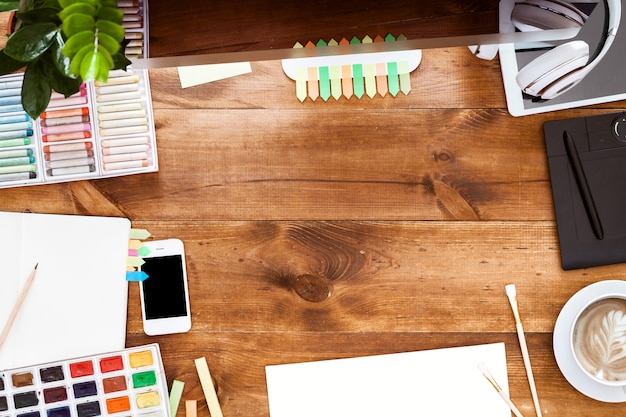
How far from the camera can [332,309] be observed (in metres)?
0.87

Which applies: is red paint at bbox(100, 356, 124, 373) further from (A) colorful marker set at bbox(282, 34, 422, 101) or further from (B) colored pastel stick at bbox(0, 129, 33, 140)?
(A) colorful marker set at bbox(282, 34, 422, 101)

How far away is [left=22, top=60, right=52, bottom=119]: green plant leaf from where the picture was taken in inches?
23.7

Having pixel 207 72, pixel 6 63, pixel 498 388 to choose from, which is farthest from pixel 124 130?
pixel 498 388

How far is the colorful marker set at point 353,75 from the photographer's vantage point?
2.79 feet

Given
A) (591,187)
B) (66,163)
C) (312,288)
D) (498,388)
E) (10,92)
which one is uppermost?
(10,92)

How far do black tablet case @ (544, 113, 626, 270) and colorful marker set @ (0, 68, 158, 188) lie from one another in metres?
0.56

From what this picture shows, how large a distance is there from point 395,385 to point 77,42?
617 millimetres

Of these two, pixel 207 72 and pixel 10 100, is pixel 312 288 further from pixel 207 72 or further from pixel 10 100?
pixel 10 100

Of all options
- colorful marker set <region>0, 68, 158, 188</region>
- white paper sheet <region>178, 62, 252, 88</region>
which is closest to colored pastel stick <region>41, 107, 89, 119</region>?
colorful marker set <region>0, 68, 158, 188</region>

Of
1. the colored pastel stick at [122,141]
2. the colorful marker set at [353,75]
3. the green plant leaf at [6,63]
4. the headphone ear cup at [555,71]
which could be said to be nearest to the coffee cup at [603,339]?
the headphone ear cup at [555,71]

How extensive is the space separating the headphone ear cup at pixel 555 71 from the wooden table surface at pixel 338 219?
2.7 inches

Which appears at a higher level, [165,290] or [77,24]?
[77,24]

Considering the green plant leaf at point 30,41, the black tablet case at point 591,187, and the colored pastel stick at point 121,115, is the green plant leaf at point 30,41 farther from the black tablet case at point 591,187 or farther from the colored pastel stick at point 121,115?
the black tablet case at point 591,187

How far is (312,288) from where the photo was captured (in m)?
0.87
